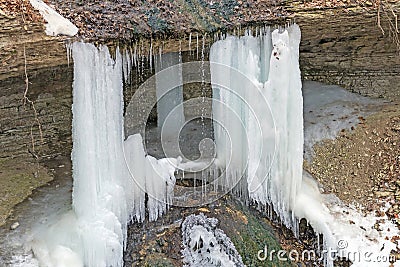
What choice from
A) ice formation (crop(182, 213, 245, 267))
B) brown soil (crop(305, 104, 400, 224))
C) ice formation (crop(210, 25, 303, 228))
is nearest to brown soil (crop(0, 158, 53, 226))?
ice formation (crop(182, 213, 245, 267))

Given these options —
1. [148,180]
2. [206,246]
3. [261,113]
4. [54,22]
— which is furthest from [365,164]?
[54,22]

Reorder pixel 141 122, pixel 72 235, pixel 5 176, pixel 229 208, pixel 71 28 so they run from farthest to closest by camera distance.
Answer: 1. pixel 141 122
2. pixel 5 176
3. pixel 229 208
4. pixel 72 235
5. pixel 71 28

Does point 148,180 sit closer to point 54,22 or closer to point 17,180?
point 17,180

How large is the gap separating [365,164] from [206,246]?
256cm

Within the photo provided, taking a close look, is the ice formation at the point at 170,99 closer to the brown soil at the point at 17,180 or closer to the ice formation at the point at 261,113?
the ice formation at the point at 261,113

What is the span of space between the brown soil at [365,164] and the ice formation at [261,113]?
0.82 m

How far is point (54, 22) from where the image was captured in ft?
17.4

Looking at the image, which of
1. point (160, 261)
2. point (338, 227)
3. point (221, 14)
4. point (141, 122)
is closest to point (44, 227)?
point (160, 261)

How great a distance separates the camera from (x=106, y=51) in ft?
18.0

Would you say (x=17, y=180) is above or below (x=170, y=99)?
below

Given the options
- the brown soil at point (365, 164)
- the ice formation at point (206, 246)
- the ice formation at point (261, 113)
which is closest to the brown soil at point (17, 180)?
the ice formation at point (206, 246)

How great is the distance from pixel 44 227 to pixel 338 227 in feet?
10.8

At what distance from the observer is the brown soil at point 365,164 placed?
724 centimetres

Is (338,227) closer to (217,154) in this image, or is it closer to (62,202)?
(217,154)
